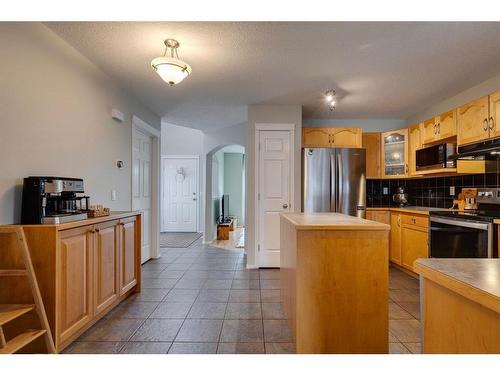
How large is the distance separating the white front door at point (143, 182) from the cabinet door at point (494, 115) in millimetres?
4235

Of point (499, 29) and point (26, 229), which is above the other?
point (499, 29)

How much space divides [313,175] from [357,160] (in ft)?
2.24

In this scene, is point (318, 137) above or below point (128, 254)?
above

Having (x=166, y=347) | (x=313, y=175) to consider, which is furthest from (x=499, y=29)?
(x=166, y=347)

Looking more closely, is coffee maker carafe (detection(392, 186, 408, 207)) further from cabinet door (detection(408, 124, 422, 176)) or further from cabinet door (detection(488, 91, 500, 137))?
cabinet door (detection(488, 91, 500, 137))

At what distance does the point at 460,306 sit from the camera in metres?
0.80

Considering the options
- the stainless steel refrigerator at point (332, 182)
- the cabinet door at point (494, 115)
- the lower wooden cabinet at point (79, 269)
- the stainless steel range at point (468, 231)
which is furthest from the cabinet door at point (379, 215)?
the lower wooden cabinet at point (79, 269)

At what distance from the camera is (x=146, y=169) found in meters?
4.35

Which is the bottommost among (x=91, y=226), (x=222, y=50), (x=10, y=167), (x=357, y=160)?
(x=91, y=226)

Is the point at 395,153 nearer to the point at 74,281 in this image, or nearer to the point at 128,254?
the point at 128,254

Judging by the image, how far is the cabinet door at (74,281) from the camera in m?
1.77

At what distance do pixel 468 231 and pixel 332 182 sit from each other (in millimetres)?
1634

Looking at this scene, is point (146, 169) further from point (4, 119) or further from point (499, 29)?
point (499, 29)

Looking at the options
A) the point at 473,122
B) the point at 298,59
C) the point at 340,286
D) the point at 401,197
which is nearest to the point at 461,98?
the point at 473,122
